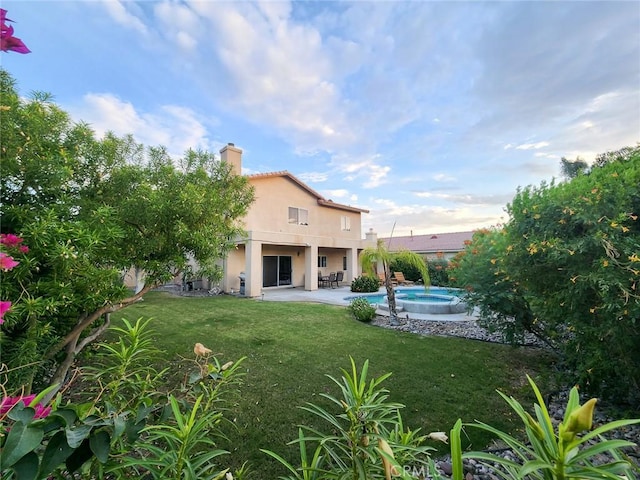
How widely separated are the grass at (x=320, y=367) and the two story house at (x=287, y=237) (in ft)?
22.2

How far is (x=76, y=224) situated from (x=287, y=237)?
14589mm

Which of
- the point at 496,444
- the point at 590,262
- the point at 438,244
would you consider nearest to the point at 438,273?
the point at 438,244

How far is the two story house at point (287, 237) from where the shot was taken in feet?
53.7

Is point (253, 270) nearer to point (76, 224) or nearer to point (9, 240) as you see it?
point (76, 224)

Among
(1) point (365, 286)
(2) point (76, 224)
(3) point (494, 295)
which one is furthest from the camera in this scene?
(1) point (365, 286)

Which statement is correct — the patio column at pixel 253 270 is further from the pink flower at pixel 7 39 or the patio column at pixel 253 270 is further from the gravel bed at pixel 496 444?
the pink flower at pixel 7 39

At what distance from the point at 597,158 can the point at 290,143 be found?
1724cm

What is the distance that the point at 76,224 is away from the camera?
306 centimetres

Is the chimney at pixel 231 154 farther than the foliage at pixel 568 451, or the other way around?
the chimney at pixel 231 154

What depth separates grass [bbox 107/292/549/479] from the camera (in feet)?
13.1

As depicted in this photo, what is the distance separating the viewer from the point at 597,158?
53.0 ft

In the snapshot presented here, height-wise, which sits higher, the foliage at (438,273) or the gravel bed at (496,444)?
the foliage at (438,273)

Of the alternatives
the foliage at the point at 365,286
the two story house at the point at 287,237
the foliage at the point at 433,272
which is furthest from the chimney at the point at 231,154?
the foliage at the point at 433,272

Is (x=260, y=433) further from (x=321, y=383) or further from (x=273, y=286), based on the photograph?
(x=273, y=286)
